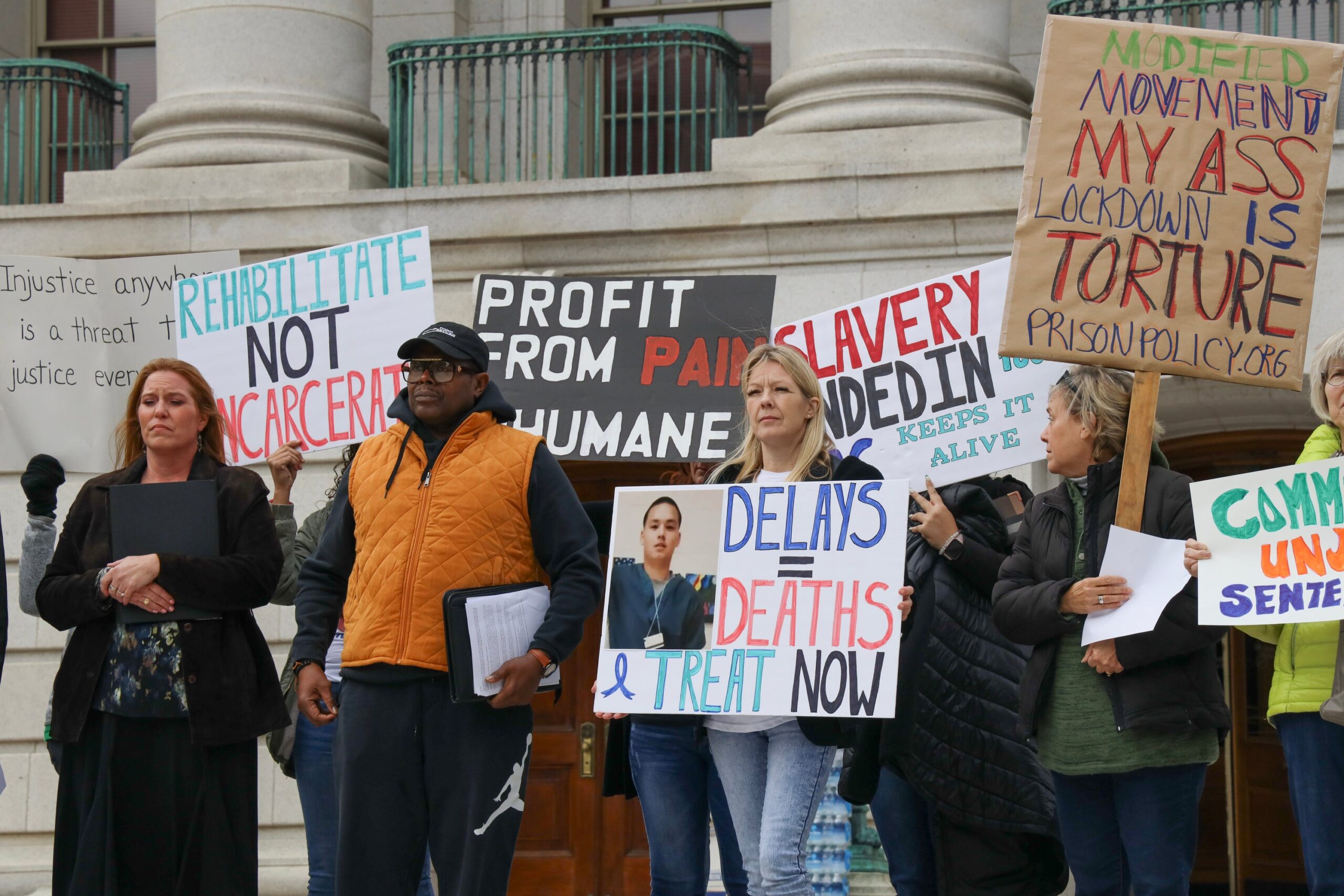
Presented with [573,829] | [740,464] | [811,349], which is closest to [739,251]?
[811,349]

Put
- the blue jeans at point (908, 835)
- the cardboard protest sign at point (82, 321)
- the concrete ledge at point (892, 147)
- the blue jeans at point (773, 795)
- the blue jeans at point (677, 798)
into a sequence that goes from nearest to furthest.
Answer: the blue jeans at point (773, 795)
the blue jeans at point (677, 798)
the blue jeans at point (908, 835)
the cardboard protest sign at point (82, 321)
the concrete ledge at point (892, 147)

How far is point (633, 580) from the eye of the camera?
217 inches

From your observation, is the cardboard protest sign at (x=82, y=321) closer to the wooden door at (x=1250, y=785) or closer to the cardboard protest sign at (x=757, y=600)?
the cardboard protest sign at (x=757, y=600)

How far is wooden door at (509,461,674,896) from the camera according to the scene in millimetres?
9898

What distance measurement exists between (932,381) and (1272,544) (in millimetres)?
2035

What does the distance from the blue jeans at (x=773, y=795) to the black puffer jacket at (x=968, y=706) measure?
434 mm

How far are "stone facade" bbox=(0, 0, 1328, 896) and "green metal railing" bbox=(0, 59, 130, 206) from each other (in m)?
0.72

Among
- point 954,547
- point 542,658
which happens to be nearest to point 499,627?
point 542,658

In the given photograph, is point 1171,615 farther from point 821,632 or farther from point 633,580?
point 633,580

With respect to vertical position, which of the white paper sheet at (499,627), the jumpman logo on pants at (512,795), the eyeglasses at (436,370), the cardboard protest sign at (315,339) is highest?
the cardboard protest sign at (315,339)

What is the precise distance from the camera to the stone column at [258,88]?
10422 millimetres

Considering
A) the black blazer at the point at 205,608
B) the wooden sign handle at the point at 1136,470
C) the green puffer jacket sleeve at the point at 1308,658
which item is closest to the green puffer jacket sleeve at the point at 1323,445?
the green puffer jacket sleeve at the point at 1308,658

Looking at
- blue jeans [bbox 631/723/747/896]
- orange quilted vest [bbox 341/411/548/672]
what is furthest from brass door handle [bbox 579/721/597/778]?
orange quilted vest [bbox 341/411/548/672]

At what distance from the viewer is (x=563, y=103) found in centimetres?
1148
